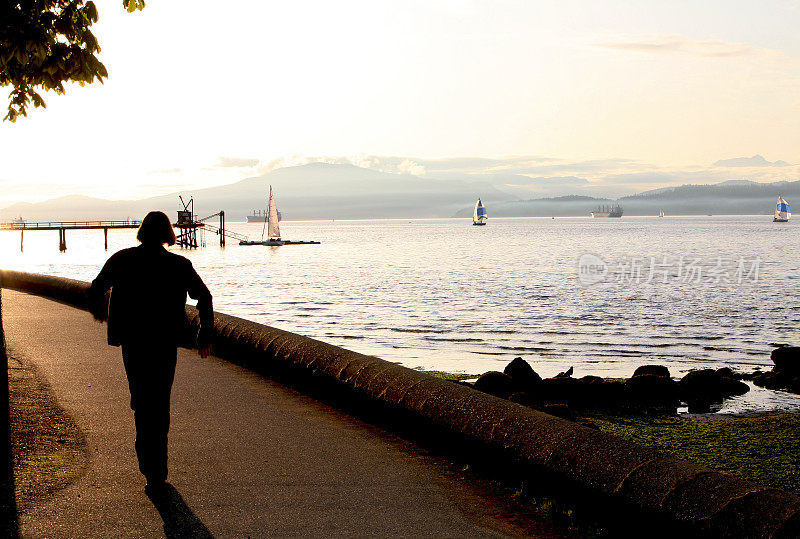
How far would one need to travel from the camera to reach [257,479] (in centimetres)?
611

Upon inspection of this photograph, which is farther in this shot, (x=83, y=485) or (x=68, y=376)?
(x=68, y=376)

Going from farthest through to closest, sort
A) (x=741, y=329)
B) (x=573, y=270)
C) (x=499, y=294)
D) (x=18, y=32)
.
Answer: (x=573, y=270) < (x=499, y=294) < (x=741, y=329) < (x=18, y=32)

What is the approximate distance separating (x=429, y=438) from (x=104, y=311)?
8.99 ft

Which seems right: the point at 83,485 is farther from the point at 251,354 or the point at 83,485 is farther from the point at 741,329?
the point at 741,329

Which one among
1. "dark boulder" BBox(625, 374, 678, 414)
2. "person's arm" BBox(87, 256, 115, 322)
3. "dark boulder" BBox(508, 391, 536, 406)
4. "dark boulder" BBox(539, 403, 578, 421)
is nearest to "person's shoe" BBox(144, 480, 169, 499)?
"person's arm" BBox(87, 256, 115, 322)

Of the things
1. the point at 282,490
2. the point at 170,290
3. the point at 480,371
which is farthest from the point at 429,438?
the point at 480,371

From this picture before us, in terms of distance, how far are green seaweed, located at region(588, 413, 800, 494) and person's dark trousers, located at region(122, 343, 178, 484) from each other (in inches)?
206

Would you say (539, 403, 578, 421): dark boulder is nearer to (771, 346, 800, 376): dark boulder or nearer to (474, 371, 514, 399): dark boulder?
(474, 371, 514, 399): dark boulder

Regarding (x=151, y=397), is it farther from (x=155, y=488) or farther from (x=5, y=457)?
(x=5, y=457)

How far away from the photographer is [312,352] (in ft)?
30.4

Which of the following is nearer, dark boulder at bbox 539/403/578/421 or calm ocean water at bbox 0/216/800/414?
dark boulder at bbox 539/403/578/421

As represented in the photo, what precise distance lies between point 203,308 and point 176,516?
1.49 metres

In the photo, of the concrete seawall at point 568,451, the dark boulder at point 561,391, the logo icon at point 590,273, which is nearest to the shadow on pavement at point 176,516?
the concrete seawall at point 568,451

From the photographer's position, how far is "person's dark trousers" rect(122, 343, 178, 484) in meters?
5.89
